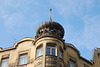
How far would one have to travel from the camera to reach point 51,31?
2608cm

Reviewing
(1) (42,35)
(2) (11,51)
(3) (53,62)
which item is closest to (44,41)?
(1) (42,35)

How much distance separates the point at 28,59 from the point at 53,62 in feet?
10.5

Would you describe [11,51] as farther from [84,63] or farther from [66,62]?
[84,63]

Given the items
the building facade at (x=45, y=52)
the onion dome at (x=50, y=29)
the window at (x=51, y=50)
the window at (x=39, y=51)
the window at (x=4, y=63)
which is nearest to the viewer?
the building facade at (x=45, y=52)

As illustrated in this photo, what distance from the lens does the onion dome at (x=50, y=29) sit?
26.0m

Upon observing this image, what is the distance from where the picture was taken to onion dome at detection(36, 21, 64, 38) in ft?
85.4

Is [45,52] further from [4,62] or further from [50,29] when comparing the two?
[4,62]

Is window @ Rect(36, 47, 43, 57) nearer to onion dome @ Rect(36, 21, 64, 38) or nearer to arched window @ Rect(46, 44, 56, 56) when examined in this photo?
arched window @ Rect(46, 44, 56, 56)

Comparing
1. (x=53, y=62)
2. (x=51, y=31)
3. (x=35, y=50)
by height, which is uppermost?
(x=51, y=31)

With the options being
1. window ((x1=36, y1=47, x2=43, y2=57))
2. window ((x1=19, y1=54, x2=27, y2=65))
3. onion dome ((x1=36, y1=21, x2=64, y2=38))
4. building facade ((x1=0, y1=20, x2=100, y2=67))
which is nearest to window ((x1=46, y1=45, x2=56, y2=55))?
building facade ((x1=0, y1=20, x2=100, y2=67))

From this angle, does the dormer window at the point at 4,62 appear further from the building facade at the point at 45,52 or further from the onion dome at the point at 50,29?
the onion dome at the point at 50,29

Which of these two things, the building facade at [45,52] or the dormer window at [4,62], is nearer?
the building facade at [45,52]

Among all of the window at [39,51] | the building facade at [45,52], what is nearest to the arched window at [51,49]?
the building facade at [45,52]

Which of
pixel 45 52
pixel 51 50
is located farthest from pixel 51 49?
pixel 45 52
